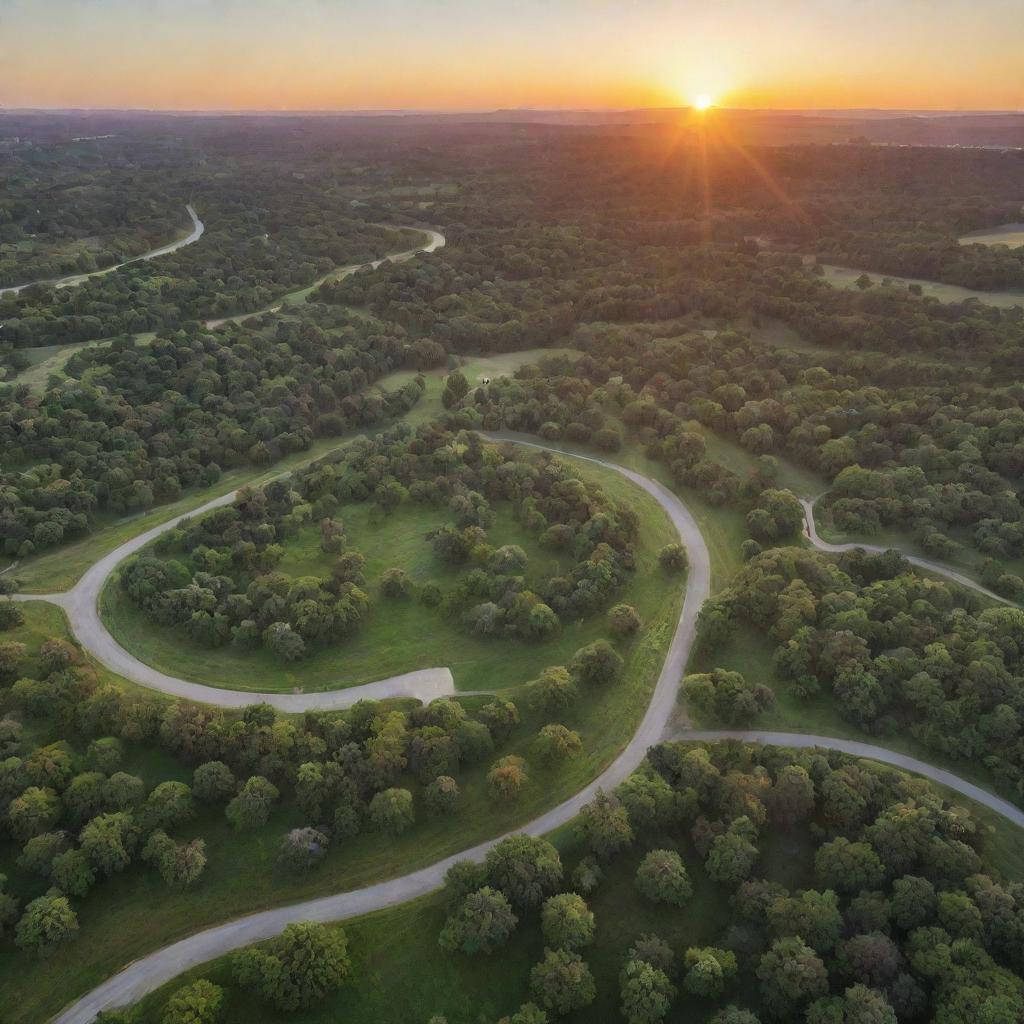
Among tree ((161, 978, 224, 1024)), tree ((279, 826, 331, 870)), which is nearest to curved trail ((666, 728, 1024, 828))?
tree ((279, 826, 331, 870))

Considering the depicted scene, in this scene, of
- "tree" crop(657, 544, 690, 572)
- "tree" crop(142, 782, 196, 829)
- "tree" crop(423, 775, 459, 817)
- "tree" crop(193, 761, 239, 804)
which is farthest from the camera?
"tree" crop(657, 544, 690, 572)

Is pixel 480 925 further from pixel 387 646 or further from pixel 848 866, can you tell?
pixel 387 646

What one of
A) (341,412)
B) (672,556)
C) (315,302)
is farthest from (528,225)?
(672,556)

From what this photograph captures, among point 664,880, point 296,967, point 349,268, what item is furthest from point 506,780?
point 349,268

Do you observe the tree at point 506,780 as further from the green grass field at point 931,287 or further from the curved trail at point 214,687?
the green grass field at point 931,287

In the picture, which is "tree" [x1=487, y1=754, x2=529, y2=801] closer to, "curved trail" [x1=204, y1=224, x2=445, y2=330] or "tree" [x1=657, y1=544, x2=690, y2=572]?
"tree" [x1=657, y1=544, x2=690, y2=572]

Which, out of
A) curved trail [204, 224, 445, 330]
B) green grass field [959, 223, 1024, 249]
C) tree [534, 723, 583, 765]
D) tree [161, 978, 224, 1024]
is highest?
green grass field [959, 223, 1024, 249]

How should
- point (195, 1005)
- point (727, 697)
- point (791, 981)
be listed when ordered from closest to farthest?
point (195, 1005), point (791, 981), point (727, 697)
